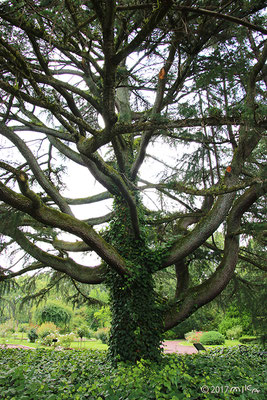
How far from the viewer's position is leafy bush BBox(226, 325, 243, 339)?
15.0 meters

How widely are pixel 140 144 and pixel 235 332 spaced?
45.4ft

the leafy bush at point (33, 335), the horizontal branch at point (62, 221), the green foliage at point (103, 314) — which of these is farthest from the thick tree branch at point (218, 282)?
the leafy bush at point (33, 335)

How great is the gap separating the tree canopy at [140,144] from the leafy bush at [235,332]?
10016 millimetres

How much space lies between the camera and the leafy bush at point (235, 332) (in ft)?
49.1

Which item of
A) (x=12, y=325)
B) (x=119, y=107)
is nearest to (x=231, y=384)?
(x=119, y=107)

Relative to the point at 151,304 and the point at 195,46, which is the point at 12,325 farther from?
the point at 195,46

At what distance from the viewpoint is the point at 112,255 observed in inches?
186

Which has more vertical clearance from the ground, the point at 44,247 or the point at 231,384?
the point at 44,247

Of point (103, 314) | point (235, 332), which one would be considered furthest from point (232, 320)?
point (103, 314)

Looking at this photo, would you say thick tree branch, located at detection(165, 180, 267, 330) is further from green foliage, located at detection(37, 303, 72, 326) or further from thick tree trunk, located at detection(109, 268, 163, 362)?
green foliage, located at detection(37, 303, 72, 326)

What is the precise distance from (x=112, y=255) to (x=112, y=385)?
1.86 metres

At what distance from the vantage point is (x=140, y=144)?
5070 mm

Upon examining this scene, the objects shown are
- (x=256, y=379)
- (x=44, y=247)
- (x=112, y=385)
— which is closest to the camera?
(x=112, y=385)

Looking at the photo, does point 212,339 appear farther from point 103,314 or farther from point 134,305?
point 134,305
